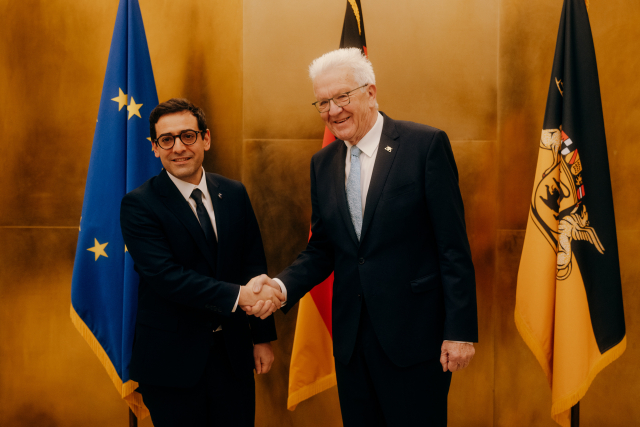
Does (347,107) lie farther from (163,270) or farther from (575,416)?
(575,416)

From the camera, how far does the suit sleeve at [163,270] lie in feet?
4.97

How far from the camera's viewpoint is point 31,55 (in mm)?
2541

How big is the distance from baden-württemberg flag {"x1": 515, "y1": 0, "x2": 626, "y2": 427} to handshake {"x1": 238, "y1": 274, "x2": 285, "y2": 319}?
4.39 feet

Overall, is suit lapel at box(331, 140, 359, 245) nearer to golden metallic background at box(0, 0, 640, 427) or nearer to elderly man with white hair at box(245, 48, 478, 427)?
elderly man with white hair at box(245, 48, 478, 427)

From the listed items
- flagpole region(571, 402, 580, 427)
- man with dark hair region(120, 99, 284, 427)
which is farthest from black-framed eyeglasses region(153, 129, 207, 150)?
A: flagpole region(571, 402, 580, 427)

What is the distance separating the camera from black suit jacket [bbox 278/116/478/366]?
143 centimetres

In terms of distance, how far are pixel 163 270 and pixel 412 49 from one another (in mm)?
1932

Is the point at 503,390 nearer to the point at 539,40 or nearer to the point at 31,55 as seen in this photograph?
the point at 539,40

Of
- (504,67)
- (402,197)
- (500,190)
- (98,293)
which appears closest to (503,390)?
(500,190)

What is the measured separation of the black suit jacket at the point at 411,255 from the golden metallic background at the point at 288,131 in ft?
3.48

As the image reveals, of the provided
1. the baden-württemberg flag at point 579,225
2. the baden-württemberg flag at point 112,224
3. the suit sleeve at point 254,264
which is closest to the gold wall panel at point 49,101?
the baden-württemberg flag at point 112,224

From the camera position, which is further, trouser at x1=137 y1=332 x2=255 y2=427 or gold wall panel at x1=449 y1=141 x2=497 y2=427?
gold wall panel at x1=449 y1=141 x2=497 y2=427

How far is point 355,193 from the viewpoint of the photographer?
1.54 metres

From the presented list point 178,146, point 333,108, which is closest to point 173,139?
point 178,146
